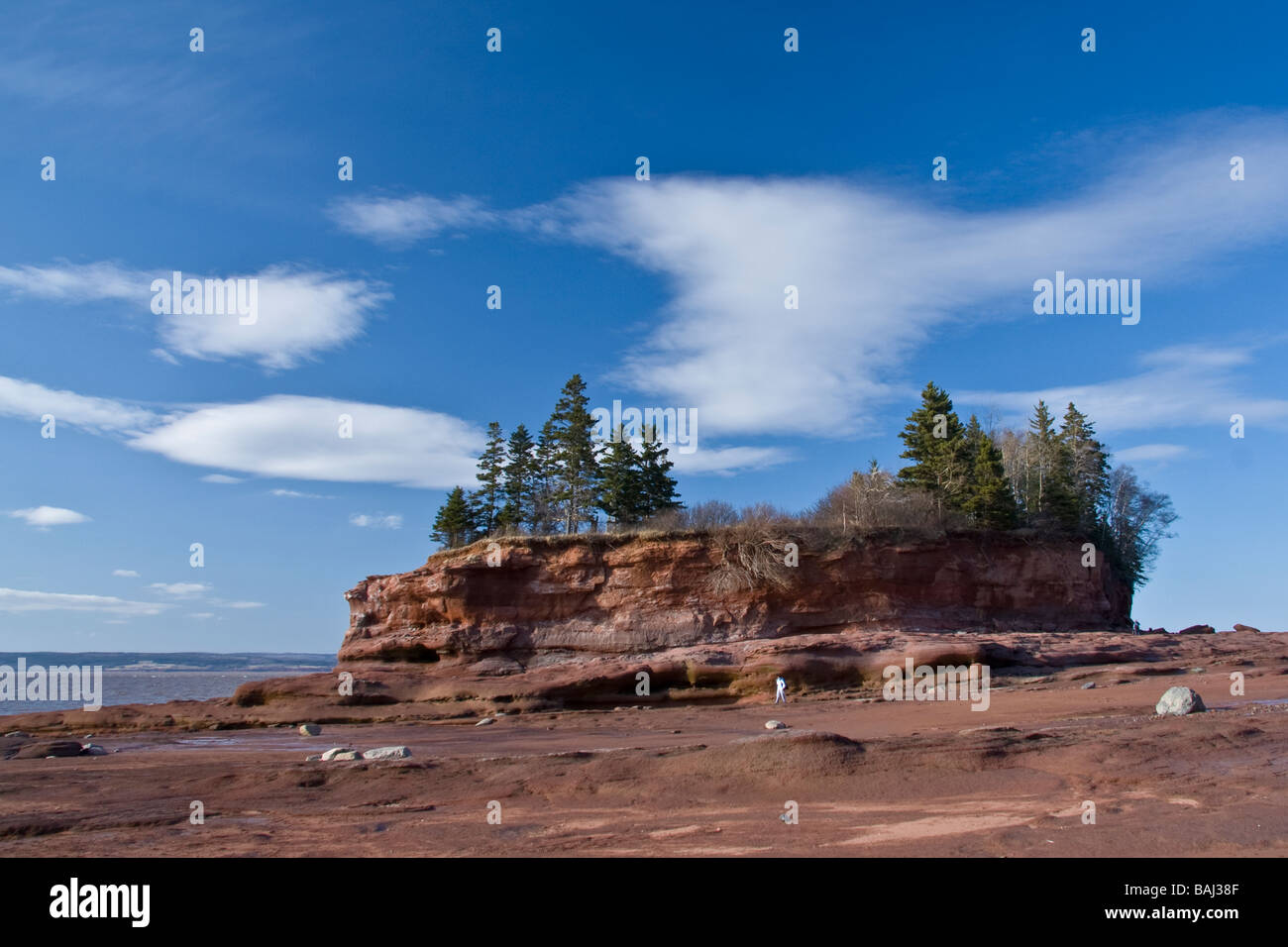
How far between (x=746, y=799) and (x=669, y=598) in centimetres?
Result: 2335

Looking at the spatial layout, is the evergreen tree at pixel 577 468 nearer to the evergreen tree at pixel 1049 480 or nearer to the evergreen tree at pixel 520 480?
the evergreen tree at pixel 520 480

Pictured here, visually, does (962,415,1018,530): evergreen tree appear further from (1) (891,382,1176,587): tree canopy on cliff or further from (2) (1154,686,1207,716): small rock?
(2) (1154,686,1207,716): small rock

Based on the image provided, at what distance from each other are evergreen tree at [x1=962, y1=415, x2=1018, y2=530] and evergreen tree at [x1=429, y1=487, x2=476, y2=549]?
28928 millimetres

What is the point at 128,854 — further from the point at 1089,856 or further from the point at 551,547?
the point at 551,547

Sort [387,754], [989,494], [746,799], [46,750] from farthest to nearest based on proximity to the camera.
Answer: [989,494] → [46,750] → [387,754] → [746,799]

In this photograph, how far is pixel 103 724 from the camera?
28.7 meters

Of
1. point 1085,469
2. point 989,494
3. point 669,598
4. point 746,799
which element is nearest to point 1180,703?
point 746,799

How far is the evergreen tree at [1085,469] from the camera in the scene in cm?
4522

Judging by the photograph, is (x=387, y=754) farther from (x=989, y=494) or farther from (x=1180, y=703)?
(x=989, y=494)

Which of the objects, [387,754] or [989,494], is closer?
[387,754]

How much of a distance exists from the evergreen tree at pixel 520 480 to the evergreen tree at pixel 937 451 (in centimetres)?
2157

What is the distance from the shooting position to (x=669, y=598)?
1330 inches

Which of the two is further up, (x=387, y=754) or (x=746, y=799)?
(x=746, y=799)
